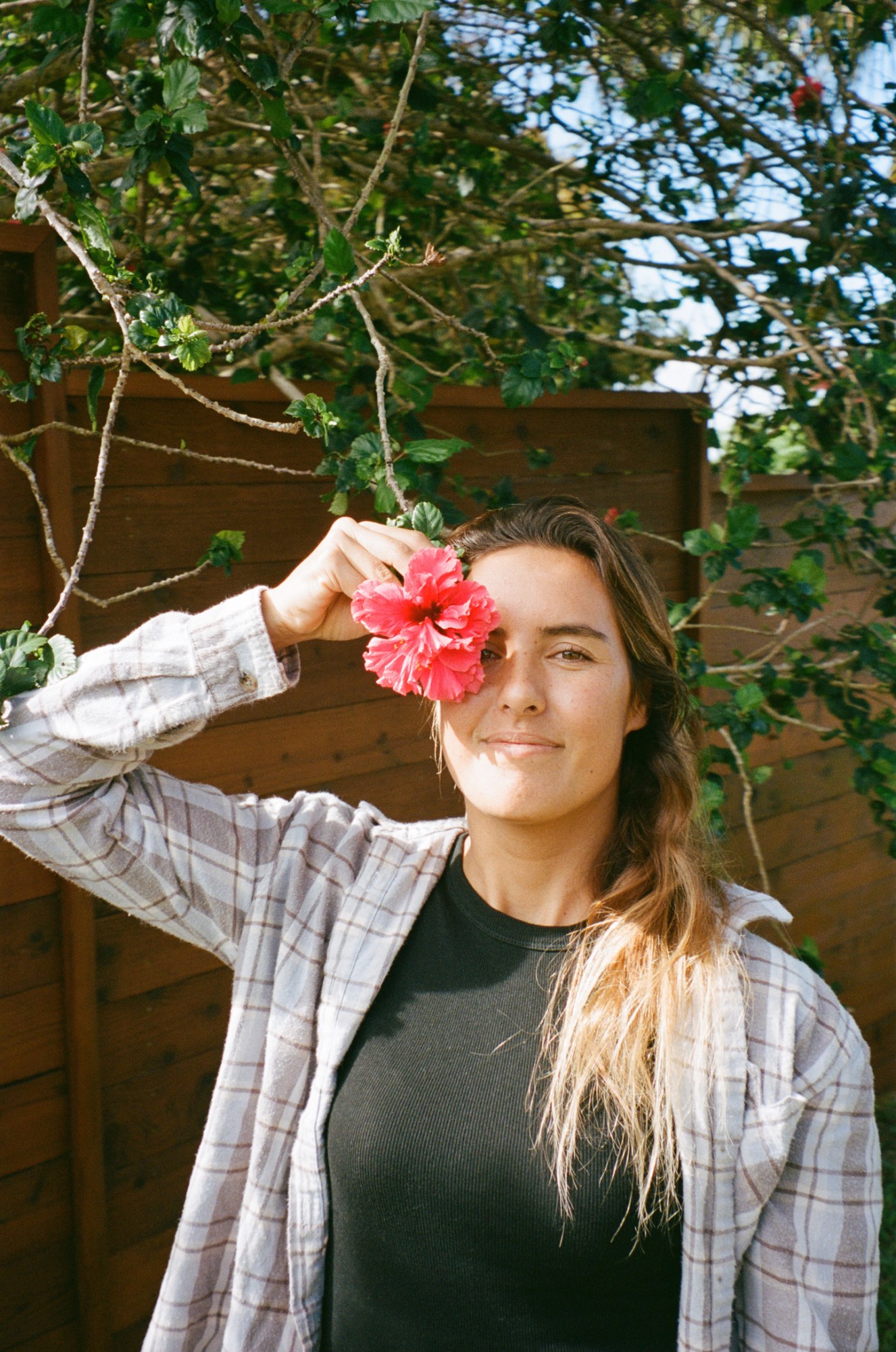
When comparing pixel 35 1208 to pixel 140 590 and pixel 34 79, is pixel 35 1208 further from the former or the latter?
pixel 34 79

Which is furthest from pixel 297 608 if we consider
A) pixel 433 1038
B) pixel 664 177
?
pixel 664 177

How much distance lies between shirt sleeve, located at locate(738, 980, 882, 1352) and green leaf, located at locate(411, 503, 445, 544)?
2.50 ft

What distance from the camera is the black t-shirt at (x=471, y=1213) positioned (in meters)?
1.30

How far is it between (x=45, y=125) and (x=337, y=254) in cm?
44

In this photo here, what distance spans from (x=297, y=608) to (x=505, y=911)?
0.49m

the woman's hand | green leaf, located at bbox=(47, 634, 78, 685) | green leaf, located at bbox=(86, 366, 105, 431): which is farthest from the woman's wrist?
green leaf, located at bbox=(86, 366, 105, 431)

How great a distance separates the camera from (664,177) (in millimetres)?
2990

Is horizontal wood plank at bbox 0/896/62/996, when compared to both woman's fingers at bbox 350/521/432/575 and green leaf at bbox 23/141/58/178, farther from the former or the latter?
green leaf at bbox 23/141/58/178

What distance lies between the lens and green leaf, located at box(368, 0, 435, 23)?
1621 millimetres

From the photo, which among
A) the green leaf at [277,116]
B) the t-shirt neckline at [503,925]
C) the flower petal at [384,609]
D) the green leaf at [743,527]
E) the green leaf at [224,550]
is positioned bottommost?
the t-shirt neckline at [503,925]

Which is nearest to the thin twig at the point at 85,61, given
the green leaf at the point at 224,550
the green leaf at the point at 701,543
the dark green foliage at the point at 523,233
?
the dark green foliage at the point at 523,233

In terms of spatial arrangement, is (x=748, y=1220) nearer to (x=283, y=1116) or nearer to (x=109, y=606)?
(x=283, y=1116)

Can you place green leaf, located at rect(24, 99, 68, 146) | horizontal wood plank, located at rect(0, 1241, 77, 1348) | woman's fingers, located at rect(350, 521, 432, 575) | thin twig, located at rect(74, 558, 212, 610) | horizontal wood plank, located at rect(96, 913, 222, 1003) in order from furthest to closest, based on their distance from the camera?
horizontal wood plank, located at rect(96, 913, 222, 1003), horizontal wood plank, located at rect(0, 1241, 77, 1348), thin twig, located at rect(74, 558, 212, 610), green leaf, located at rect(24, 99, 68, 146), woman's fingers, located at rect(350, 521, 432, 575)

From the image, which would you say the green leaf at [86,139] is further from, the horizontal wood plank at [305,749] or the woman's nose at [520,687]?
the horizontal wood plank at [305,749]
